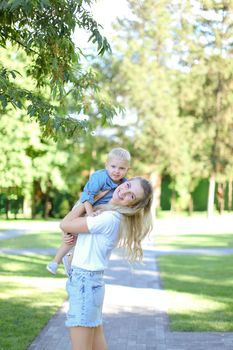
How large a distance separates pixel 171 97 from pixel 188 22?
5.43 metres

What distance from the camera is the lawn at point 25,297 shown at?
7652mm

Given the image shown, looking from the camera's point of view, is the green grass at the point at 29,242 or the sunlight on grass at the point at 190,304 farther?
the green grass at the point at 29,242

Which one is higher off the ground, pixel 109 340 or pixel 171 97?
pixel 171 97

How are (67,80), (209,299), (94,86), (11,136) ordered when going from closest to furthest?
(67,80), (94,86), (209,299), (11,136)

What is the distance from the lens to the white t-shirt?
4.11 m

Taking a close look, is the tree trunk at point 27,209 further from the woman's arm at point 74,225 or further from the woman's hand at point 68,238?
the woman's arm at point 74,225

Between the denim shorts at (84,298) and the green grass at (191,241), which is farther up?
the denim shorts at (84,298)

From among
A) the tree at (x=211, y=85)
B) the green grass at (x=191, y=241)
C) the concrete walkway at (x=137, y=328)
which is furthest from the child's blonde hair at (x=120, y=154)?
the tree at (x=211, y=85)

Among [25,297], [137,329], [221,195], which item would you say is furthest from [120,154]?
[221,195]

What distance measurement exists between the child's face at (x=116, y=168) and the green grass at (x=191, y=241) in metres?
17.1

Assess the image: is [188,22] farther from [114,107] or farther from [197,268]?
[114,107]

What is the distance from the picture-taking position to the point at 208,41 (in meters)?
45.1

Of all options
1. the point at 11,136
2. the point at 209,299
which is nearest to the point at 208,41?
the point at 11,136

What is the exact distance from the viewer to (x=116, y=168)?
5043 mm
